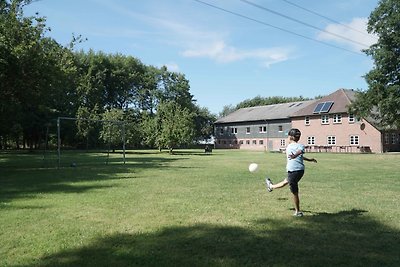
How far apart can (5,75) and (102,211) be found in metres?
13.9

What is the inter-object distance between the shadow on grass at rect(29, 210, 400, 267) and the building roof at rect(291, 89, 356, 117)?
53652mm

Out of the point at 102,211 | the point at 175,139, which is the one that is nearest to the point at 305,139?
the point at 175,139

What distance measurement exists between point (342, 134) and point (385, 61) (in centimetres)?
1847

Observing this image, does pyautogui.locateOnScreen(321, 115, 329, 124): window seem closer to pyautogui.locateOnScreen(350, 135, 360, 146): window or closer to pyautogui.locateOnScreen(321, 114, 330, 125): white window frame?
pyautogui.locateOnScreen(321, 114, 330, 125): white window frame

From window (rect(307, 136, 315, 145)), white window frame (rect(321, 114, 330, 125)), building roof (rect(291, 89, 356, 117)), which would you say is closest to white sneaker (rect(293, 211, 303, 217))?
building roof (rect(291, 89, 356, 117))

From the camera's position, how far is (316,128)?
6297 cm

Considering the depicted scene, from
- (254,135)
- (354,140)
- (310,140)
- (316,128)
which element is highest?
(316,128)

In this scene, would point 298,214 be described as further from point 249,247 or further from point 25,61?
point 25,61

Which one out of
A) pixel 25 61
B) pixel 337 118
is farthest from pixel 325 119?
pixel 25 61

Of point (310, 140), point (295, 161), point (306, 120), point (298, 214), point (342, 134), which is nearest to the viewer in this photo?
point (298, 214)

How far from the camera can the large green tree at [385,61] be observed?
4162 cm

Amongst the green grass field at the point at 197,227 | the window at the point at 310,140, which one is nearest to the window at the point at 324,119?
the window at the point at 310,140

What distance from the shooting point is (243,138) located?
268ft

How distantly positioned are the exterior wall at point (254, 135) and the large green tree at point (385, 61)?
25.9m
